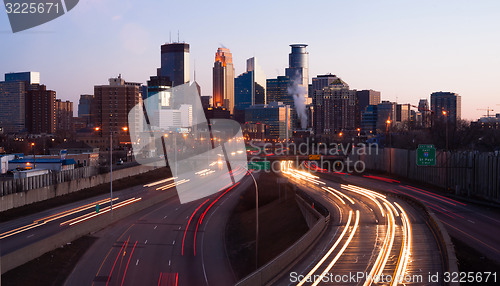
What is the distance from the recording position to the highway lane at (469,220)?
2753 centimetres

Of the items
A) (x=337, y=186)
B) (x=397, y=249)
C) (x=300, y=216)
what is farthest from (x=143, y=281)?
(x=337, y=186)

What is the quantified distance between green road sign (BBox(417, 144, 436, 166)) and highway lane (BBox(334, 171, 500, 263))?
354 centimetres

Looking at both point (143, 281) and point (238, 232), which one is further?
point (238, 232)

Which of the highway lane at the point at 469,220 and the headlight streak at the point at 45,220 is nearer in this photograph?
the highway lane at the point at 469,220

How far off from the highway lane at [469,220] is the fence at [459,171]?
2246mm

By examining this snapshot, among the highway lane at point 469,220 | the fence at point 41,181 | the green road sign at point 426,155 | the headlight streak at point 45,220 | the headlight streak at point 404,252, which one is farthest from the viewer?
the green road sign at point 426,155

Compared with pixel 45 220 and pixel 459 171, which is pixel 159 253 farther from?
pixel 459 171

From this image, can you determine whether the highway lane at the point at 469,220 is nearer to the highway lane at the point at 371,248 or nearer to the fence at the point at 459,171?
the highway lane at the point at 371,248

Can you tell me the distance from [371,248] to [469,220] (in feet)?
41.6

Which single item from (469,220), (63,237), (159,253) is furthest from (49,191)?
(469,220)

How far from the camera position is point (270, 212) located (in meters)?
56.8

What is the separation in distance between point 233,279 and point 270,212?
2572 cm

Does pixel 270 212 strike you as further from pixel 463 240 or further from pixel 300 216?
pixel 463 240

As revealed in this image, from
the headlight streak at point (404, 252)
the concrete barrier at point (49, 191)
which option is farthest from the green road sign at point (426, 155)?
the concrete barrier at point (49, 191)
